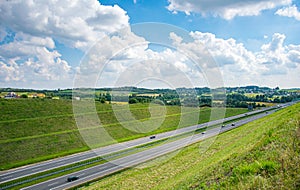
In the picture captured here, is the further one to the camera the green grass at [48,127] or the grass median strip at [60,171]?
the green grass at [48,127]

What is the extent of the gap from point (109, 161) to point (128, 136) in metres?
21.4

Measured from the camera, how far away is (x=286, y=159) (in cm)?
724

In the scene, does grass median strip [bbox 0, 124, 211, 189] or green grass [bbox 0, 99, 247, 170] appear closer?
grass median strip [bbox 0, 124, 211, 189]

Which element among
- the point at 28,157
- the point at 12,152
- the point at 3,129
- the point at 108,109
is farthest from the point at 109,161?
the point at 108,109

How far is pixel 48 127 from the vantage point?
2527 inches

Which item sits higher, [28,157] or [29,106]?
[29,106]

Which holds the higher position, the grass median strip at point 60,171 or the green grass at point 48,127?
the green grass at point 48,127

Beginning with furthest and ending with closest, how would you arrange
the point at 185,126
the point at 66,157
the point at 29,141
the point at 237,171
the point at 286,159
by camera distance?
the point at 185,126 → the point at 29,141 → the point at 66,157 → the point at 237,171 → the point at 286,159

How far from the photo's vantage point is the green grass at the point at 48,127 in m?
49.9

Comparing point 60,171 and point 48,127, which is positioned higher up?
point 48,127

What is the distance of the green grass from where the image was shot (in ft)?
164

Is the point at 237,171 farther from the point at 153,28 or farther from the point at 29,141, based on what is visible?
the point at 29,141

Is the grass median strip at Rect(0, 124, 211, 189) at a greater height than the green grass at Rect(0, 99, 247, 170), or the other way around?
the green grass at Rect(0, 99, 247, 170)

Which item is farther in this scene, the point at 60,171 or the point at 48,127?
the point at 48,127
